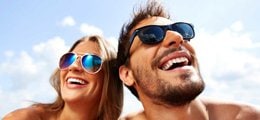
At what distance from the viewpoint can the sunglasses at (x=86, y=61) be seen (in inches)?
212

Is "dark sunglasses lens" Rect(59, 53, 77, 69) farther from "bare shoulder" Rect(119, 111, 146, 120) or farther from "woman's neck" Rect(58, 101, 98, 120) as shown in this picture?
"bare shoulder" Rect(119, 111, 146, 120)

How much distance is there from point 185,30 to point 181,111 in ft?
3.32

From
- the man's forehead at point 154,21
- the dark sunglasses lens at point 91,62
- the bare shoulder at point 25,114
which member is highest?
the man's forehead at point 154,21

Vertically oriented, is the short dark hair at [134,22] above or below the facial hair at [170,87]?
above

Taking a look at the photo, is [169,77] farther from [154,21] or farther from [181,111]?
[154,21]

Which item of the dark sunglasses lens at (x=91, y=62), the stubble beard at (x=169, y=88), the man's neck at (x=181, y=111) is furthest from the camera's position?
the dark sunglasses lens at (x=91, y=62)

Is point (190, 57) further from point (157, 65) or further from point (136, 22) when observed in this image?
point (136, 22)

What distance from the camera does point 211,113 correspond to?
479cm

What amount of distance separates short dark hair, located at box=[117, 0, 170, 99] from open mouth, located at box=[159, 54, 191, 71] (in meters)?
0.78

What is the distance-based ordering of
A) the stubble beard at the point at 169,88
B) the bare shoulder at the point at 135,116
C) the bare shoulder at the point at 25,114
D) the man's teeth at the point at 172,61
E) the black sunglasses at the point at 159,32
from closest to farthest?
1. the stubble beard at the point at 169,88
2. the man's teeth at the point at 172,61
3. the black sunglasses at the point at 159,32
4. the bare shoulder at the point at 135,116
5. the bare shoulder at the point at 25,114

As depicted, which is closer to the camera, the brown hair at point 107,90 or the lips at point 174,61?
the lips at point 174,61

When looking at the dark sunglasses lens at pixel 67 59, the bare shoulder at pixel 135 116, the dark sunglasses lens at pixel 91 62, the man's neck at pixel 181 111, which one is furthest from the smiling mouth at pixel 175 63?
the dark sunglasses lens at pixel 67 59

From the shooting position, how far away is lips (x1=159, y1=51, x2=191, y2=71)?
4574 millimetres

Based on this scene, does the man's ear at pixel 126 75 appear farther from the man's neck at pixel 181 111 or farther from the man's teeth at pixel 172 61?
the man's teeth at pixel 172 61
